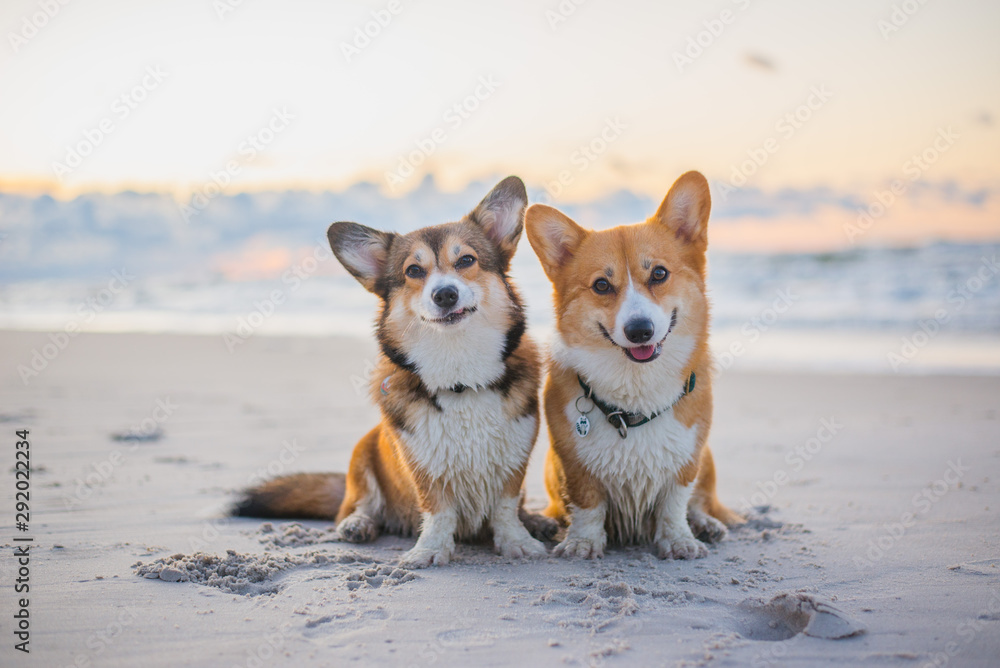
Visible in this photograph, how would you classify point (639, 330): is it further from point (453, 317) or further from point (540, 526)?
point (540, 526)

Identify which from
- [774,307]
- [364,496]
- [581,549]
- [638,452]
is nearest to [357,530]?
[364,496]

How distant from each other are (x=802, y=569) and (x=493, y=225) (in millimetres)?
1821

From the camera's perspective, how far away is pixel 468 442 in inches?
Answer: 110

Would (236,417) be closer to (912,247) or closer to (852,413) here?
(852,413)

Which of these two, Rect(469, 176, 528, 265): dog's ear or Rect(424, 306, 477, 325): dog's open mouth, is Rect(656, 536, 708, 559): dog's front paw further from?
Rect(469, 176, 528, 265): dog's ear

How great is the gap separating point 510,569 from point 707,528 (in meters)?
0.91

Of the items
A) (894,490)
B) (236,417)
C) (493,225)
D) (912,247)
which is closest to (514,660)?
(493,225)

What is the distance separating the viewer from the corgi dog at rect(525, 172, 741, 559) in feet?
8.94

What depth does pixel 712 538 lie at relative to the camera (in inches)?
118

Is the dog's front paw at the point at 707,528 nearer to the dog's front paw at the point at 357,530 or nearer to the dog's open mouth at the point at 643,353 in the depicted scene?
the dog's open mouth at the point at 643,353

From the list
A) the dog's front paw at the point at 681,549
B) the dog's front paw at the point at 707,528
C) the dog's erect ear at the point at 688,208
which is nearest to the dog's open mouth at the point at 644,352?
the dog's erect ear at the point at 688,208

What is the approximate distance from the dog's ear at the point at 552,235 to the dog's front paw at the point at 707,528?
46.8 inches

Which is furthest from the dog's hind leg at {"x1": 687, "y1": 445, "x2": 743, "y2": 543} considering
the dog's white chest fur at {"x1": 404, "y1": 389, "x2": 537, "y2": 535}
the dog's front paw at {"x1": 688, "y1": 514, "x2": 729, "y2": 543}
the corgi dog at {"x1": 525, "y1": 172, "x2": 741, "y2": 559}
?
the dog's white chest fur at {"x1": 404, "y1": 389, "x2": 537, "y2": 535}

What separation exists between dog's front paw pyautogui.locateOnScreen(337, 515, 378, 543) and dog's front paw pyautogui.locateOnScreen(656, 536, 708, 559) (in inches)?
48.1
